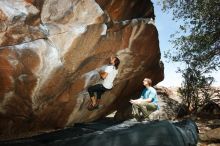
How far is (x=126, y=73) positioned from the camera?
14.8 meters

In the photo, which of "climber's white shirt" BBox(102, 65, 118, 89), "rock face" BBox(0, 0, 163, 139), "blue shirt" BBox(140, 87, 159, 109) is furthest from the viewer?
"climber's white shirt" BBox(102, 65, 118, 89)

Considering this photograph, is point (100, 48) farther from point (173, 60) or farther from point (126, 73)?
point (173, 60)

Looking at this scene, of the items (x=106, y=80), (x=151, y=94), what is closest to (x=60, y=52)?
(x=106, y=80)

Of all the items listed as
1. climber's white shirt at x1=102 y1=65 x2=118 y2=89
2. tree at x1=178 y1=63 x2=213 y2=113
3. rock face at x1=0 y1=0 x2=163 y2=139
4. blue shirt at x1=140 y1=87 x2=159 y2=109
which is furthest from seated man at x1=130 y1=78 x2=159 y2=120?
tree at x1=178 y1=63 x2=213 y2=113

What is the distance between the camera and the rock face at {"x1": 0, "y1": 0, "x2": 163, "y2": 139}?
1114 centimetres

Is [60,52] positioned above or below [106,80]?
above

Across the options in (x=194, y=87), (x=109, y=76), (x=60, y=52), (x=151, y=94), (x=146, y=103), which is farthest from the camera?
(x=194, y=87)

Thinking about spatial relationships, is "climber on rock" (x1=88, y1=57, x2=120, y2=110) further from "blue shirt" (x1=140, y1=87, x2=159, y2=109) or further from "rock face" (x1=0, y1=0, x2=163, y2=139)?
"blue shirt" (x1=140, y1=87, x2=159, y2=109)

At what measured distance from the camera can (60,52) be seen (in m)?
12.0

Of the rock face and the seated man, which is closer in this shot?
the seated man

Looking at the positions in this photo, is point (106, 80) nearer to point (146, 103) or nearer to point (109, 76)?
point (109, 76)

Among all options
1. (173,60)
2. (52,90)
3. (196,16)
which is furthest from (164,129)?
(173,60)

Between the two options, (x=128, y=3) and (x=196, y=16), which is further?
(x=196, y=16)

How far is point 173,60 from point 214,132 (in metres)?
9.77
